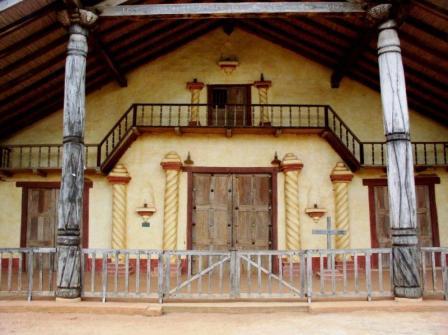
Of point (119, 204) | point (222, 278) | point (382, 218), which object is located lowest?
point (222, 278)

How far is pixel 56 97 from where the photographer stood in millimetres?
12289

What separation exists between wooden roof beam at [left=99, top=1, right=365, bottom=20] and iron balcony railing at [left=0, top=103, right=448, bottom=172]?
402 centimetres

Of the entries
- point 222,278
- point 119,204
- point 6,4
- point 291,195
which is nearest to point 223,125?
point 291,195

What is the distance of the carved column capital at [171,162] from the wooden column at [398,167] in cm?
583

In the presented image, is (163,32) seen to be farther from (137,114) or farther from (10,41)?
(10,41)

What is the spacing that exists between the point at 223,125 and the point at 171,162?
1.80 meters

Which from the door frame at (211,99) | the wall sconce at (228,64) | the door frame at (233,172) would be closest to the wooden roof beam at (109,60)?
the door frame at (211,99)

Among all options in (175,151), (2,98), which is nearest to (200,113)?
(175,151)

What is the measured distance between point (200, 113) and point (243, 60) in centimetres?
206

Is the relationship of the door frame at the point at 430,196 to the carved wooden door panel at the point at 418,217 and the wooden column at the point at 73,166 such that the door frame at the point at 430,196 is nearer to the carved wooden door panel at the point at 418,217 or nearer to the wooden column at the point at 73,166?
the carved wooden door panel at the point at 418,217

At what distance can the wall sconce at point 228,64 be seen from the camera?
13055 millimetres

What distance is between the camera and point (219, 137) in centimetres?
1260

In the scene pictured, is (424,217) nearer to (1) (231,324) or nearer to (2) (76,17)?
(1) (231,324)

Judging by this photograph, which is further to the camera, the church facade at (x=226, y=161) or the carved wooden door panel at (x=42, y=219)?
the carved wooden door panel at (x=42, y=219)
